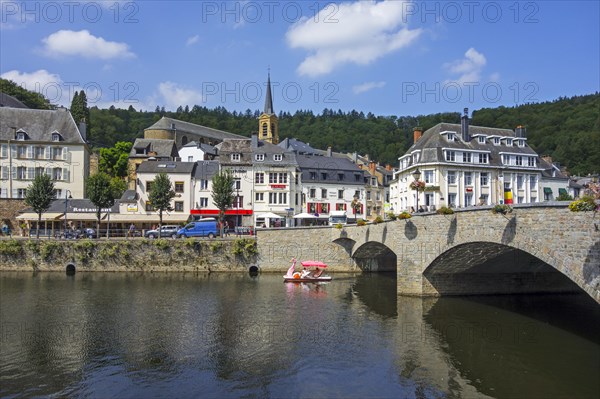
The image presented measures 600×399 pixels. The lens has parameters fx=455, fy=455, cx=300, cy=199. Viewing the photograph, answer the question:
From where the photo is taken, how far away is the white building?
54.8 meters

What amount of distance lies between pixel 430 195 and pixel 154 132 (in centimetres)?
6286

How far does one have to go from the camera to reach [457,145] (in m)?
51.9

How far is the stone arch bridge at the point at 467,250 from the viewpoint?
15.1 m

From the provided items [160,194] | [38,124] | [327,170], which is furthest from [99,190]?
[327,170]

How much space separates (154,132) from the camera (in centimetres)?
9325

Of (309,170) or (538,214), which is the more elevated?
(309,170)

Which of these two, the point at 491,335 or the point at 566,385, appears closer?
the point at 566,385

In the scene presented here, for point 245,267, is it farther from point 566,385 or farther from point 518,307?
point 566,385

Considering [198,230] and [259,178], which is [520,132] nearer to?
[259,178]

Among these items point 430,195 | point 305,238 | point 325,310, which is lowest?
point 325,310

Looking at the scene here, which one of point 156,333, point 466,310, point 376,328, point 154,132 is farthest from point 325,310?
point 154,132

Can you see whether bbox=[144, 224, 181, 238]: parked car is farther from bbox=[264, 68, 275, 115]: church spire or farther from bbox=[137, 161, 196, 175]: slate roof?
bbox=[264, 68, 275, 115]: church spire

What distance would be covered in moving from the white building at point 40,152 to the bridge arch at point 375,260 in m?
37.4

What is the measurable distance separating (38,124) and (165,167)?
17.7 meters
